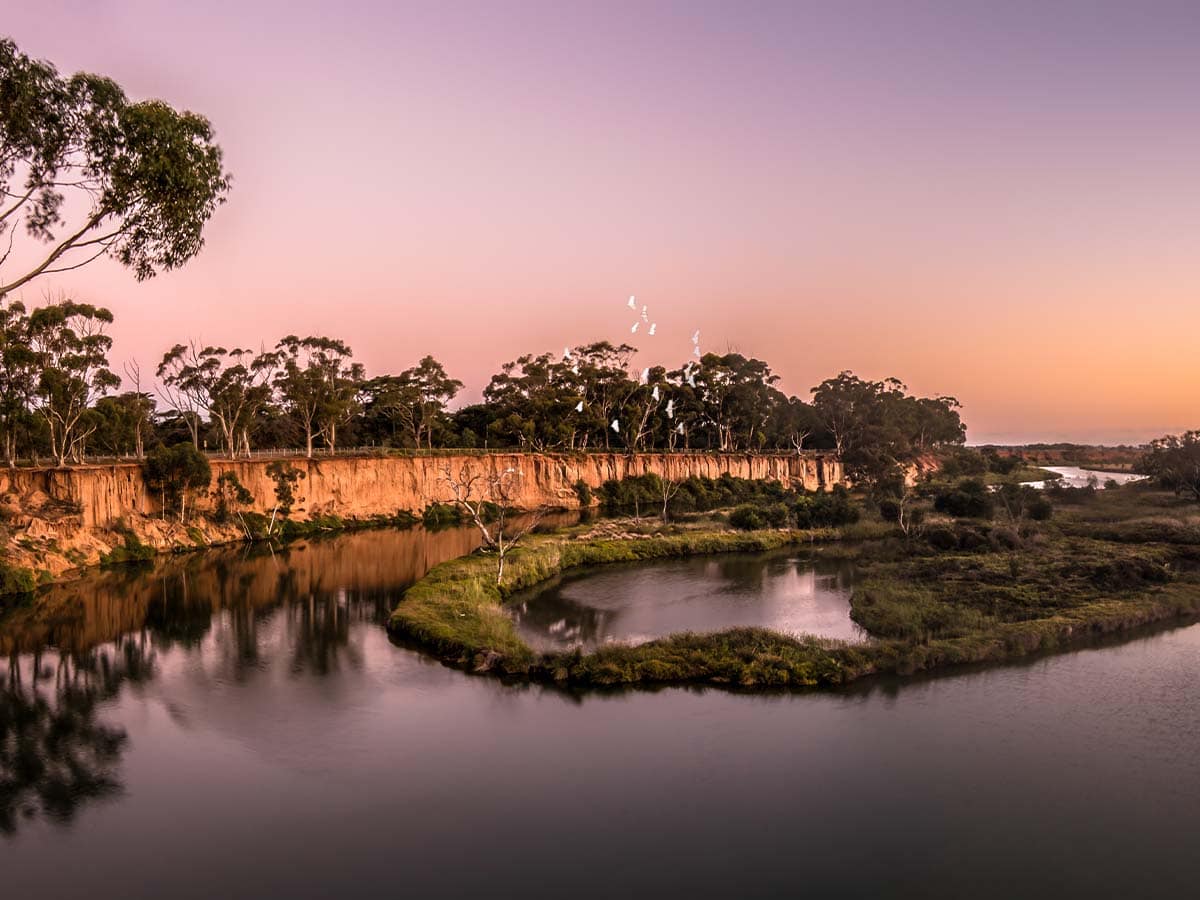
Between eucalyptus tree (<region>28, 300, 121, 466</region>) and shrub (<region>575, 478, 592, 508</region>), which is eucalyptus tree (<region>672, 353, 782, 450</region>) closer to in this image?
shrub (<region>575, 478, 592, 508</region>)

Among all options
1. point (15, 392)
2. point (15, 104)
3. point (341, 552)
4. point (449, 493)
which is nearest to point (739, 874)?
point (15, 104)

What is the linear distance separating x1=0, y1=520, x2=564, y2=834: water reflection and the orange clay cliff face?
11.4 ft

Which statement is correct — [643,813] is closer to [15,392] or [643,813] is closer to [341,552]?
[341,552]

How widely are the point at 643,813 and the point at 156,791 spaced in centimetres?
1136

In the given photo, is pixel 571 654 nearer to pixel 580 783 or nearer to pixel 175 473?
pixel 580 783

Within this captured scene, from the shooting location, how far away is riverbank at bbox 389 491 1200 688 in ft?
84.8

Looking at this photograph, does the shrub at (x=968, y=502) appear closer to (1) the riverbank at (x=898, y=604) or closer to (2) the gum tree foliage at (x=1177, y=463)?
(1) the riverbank at (x=898, y=604)

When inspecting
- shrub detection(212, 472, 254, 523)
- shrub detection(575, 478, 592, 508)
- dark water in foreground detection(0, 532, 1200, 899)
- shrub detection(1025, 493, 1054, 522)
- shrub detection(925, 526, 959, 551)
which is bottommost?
dark water in foreground detection(0, 532, 1200, 899)

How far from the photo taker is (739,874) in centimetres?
1484

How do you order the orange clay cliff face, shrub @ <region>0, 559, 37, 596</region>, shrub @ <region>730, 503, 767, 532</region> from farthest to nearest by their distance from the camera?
shrub @ <region>730, 503, 767, 532</region> → the orange clay cliff face → shrub @ <region>0, 559, 37, 596</region>

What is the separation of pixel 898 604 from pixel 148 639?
31.7 m

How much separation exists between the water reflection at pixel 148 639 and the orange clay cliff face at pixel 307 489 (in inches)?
137

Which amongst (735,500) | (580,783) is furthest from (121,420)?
(735,500)

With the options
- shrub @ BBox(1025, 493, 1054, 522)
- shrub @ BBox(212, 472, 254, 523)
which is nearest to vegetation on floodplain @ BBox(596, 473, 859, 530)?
shrub @ BBox(1025, 493, 1054, 522)
